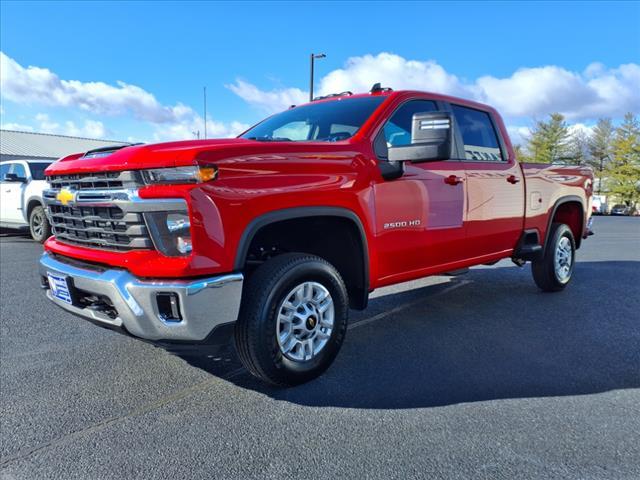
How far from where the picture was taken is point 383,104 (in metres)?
3.79

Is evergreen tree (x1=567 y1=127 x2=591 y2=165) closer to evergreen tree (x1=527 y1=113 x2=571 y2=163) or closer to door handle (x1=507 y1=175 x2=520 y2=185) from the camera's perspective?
evergreen tree (x1=527 y1=113 x2=571 y2=163)

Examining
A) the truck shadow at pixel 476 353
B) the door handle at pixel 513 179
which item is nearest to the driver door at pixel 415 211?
the truck shadow at pixel 476 353

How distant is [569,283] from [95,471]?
6074 mm

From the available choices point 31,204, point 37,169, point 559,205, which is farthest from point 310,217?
point 37,169

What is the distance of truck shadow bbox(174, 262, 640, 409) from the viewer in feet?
9.97

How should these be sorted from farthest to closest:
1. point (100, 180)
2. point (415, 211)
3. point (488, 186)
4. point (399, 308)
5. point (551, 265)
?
point (551, 265)
point (399, 308)
point (488, 186)
point (415, 211)
point (100, 180)

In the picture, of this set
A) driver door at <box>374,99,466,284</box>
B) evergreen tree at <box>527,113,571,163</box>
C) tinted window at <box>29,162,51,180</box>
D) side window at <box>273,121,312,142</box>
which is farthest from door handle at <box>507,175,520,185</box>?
evergreen tree at <box>527,113,571,163</box>

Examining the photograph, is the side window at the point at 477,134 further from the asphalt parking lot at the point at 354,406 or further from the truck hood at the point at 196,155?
the truck hood at the point at 196,155

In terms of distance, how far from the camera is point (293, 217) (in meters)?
2.94

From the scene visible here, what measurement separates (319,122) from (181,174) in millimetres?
1794

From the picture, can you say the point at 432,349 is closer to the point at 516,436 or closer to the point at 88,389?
the point at 516,436

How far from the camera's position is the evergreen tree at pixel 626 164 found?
46719 millimetres

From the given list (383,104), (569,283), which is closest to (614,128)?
(569,283)

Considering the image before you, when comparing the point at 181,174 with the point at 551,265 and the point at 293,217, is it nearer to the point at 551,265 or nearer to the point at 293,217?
the point at 293,217
